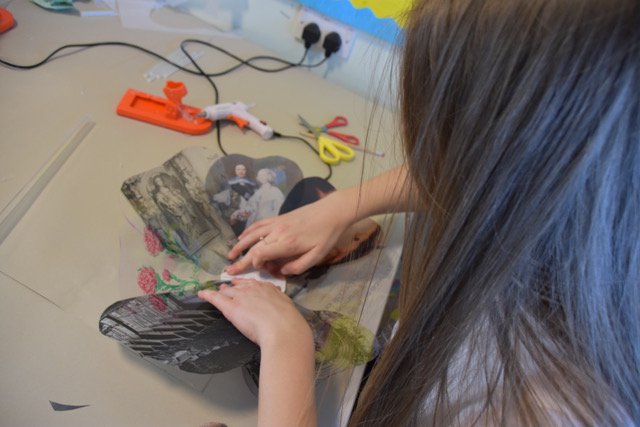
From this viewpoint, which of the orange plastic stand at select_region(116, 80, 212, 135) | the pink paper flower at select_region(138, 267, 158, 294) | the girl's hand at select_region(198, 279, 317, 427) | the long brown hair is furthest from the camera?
the orange plastic stand at select_region(116, 80, 212, 135)

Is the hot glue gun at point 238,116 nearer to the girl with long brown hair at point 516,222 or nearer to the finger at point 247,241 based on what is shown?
the finger at point 247,241

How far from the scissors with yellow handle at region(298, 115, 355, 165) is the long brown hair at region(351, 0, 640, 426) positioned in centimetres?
36

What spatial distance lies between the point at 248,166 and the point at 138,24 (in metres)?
0.43

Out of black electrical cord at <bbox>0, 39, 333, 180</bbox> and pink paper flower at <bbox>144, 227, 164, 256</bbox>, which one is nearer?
pink paper flower at <bbox>144, 227, 164, 256</bbox>

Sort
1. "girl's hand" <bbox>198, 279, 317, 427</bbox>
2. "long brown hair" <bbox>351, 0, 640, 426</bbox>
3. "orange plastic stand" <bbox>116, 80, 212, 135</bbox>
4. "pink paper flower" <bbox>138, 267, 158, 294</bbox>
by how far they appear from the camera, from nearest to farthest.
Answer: "long brown hair" <bbox>351, 0, 640, 426</bbox>, "girl's hand" <bbox>198, 279, 317, 427</bbox>, "pink paper flower" <bbox>138, 267, 158, 294</bbox>, "orange plastic stand" <bbox>116, 80, 212, 135</bbox>

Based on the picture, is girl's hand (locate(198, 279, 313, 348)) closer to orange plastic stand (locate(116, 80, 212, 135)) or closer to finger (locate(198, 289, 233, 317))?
finger (locate(198, 289, 233, 317))

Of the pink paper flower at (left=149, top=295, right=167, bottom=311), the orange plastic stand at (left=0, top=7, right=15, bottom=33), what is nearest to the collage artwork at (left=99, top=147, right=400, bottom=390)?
the pink paper flower at (left=149, top=295, right=167, bottom=311)

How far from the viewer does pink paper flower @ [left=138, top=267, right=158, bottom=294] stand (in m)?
0.59

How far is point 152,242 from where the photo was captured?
628 mm

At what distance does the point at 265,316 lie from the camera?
1.73 ft

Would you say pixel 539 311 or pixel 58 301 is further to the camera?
pixel 58 301

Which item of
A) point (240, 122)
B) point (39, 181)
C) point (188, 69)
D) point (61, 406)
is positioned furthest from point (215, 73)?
point (61, 406)

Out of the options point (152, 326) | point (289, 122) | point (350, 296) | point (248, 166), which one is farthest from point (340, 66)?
point (152, 326)

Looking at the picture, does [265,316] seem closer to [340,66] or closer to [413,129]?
[413,129]
